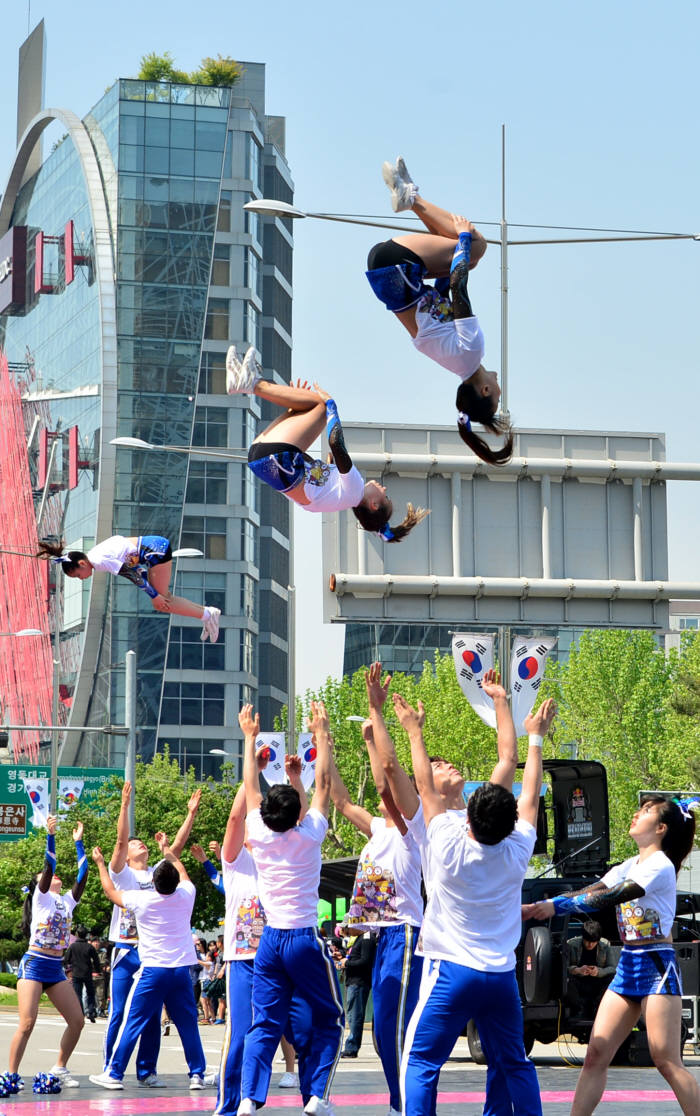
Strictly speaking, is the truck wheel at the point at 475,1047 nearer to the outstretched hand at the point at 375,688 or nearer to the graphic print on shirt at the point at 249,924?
the graphic print on shirt at the point at 249,924

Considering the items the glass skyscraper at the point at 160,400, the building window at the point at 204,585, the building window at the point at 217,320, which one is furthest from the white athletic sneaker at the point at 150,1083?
the building window at the point at 217,320

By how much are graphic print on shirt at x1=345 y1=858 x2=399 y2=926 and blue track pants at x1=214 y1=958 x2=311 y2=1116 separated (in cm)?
84

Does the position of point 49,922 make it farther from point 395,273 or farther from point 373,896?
point 395,273

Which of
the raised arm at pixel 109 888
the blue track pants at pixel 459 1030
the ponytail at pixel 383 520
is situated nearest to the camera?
the blue track pants at pixel 459 1030

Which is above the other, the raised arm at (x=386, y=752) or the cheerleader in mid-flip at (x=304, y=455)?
the cheerleader in mid-flip at (x=304, y=455)

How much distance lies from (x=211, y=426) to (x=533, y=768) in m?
86.5

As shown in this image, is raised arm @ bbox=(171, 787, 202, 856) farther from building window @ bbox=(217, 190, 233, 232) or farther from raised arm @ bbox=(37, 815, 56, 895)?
building window @ bbox=(217, 190, 233, 232)

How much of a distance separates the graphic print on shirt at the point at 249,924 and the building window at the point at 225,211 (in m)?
83.9

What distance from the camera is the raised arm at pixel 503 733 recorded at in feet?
28.2

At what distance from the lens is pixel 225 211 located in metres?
94.1

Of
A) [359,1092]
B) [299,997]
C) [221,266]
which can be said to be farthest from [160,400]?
[299,997]

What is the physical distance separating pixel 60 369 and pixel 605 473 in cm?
8077

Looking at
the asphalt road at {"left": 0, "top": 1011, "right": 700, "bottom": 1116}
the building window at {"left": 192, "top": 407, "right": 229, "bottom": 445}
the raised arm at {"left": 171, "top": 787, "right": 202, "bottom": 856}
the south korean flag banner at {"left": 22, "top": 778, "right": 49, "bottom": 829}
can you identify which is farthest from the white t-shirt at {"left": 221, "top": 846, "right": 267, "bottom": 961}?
the building window at {"left": 192, "top": 407, "right": 229, "bottom": 445}

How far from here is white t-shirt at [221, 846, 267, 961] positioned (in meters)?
12.6
